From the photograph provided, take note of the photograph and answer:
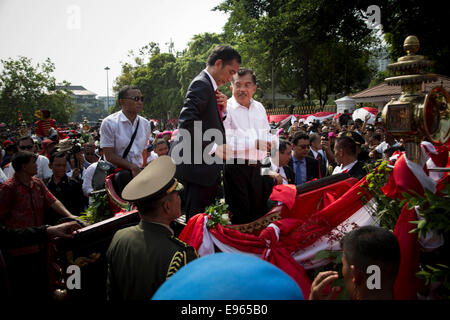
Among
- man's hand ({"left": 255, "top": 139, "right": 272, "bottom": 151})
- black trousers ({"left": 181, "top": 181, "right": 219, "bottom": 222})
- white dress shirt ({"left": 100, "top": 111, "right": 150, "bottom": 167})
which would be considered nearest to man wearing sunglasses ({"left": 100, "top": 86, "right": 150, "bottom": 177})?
white dress shirt ({"left": 100, "top": 111, "right": 150, "bottom": 167})

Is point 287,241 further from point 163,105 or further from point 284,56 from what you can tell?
point 163,105

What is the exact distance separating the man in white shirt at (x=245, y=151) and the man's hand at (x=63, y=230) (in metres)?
1.38

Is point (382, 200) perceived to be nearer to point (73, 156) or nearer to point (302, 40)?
point (73, 156)

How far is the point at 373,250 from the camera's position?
185cm

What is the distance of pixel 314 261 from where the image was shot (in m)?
2.80

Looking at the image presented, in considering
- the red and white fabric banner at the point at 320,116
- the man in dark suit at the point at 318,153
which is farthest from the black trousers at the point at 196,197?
the red and white fabric banner at the point at 320,116

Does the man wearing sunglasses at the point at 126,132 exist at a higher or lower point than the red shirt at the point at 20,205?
higher

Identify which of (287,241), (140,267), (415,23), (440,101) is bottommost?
(287,241)

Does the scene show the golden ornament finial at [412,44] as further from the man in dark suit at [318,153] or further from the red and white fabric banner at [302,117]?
the red and white fabric banner at [302,117]

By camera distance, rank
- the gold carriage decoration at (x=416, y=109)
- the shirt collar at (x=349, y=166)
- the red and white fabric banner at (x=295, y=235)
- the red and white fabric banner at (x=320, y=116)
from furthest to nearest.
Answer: the red and white fabric banner at (x=320, y=116) → the shirt collar at (x=349, y=166) → the red and white fabric banner at (x=295, y=235) → the gold carriage decoration at (x=416, y=109)

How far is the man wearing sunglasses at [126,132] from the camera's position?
3584mm
